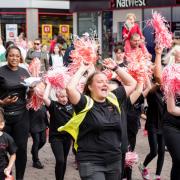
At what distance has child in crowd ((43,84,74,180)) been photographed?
6.64 metres

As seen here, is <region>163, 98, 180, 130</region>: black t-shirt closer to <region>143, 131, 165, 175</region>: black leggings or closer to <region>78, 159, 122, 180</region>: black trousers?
<region>78, 159, 122, 180</region>: black trousers

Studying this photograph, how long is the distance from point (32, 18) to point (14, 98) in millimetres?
21295

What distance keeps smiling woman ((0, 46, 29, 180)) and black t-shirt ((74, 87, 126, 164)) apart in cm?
185

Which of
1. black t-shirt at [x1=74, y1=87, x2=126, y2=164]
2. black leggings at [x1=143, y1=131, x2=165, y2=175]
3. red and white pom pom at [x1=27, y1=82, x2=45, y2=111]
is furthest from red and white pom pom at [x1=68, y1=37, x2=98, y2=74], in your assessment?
black leggings at [x1=143, y1=131, x2=165, y2=175]

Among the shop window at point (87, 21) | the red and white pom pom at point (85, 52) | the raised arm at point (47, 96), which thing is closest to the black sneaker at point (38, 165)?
the raised arm at point (47, 96)

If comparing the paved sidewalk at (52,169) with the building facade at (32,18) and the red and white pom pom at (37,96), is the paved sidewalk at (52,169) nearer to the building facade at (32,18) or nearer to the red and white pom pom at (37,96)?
the red and white pom pom at (37,96)

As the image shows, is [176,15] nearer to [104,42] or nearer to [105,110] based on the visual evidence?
[104,42]

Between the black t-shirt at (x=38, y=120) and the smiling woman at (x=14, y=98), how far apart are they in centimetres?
169

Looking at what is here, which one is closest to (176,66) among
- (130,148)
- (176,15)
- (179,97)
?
(179,97)

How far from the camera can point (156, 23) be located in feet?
22.4

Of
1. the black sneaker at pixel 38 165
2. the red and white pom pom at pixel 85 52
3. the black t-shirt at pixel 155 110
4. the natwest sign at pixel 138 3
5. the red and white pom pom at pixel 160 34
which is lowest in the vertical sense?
the black sneaker at pixel 38 165

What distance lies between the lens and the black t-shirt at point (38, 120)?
336 inches

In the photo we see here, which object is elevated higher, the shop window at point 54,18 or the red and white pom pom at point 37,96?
the shop window at point 54,18

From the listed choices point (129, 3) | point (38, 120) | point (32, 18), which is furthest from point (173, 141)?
point (32, 18)
